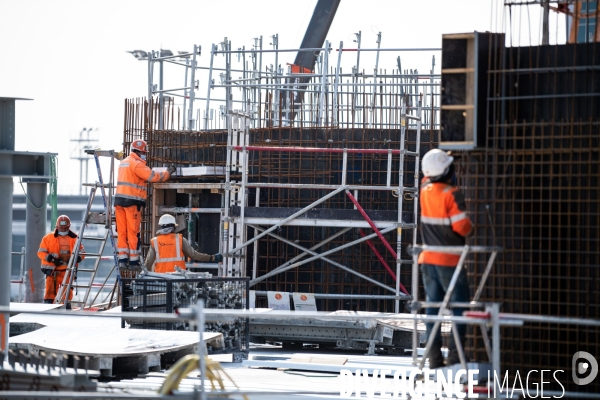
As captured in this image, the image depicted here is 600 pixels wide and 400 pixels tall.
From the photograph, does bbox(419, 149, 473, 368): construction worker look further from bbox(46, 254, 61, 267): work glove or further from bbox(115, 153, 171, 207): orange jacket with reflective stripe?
bbox(46, 254, 61, 267): work glove

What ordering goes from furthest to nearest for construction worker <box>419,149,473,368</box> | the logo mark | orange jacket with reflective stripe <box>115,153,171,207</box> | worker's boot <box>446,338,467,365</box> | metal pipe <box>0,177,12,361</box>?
orange jacket with reflective stripe <box>115,153,171,207</box>, metal pipe <box>0,177,12,361</box>, construction worker <box>419,149,473,368</box>, worker's boot <box>446,338,467,365</box>, the logo mark

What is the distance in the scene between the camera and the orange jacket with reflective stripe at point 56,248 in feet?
67.3

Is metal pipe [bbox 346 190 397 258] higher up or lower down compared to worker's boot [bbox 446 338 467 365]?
higher up

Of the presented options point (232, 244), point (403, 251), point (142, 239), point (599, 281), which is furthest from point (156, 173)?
point (599, 281)

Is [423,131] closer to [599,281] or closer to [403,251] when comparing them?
[403,251]

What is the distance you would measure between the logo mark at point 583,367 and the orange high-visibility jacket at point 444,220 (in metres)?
1.34

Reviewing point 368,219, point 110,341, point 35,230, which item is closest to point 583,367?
point 110,341

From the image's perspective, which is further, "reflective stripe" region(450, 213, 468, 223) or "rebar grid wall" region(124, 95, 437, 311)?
"rebar grid wall" region(124, 95, 437, 311)

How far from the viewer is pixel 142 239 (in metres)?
19.5

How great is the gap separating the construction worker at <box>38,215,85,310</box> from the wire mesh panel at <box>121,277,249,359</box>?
7166 millimetres

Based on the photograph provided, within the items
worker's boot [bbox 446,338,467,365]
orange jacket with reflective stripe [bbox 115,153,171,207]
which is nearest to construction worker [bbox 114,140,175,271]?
orange jacket with reflective stripe [bbox 115,153,171,207]

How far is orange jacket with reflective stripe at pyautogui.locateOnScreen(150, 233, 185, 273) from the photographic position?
15820 millimetres

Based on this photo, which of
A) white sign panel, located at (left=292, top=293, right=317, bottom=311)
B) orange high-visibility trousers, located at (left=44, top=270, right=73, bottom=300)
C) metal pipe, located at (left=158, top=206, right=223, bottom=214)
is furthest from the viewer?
orange high-visibility trousers, located at (left=44, top=270, right=73, bottom=300)

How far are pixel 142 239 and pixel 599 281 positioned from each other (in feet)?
38.5
